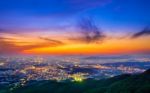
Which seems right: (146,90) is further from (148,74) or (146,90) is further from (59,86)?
(59,86)

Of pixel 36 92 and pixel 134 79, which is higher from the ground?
pixel 134 79

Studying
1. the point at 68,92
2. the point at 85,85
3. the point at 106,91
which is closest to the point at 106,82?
the point at 85,85

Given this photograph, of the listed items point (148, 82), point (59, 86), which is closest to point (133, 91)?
point (148, 82)

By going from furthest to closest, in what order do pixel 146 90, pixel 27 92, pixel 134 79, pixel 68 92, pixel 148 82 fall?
pixel 27 92 → pixel 68 92 → pixel 134 79 → pixel 148 82 → pixel 146 90

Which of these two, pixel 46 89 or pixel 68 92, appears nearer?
pixel 68 92

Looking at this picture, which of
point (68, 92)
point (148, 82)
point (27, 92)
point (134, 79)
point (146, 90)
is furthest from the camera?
point (27, 92)

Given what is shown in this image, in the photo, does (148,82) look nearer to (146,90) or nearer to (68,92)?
(146,90)

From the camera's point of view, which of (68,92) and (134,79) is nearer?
(134,79)

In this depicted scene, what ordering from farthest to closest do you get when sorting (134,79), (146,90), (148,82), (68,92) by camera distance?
1. (68,92)
2. (134,79)
3. (148,82)
4. (146,90)

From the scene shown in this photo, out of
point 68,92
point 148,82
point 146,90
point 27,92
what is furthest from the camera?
point 27,92
